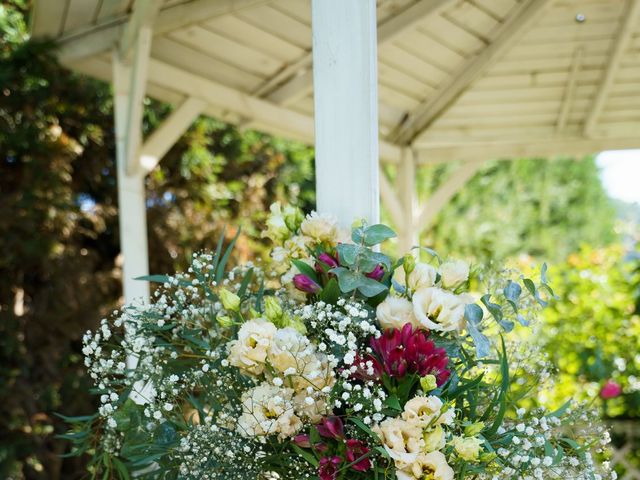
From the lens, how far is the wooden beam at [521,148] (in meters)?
4.70

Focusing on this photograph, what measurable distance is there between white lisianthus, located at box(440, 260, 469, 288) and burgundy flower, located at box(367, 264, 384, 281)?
0.37ft

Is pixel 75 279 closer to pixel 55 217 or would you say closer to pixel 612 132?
pixel 55 217

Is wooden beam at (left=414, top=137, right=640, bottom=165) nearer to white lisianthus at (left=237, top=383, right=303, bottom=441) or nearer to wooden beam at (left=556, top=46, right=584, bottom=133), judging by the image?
wooden beam at (left=556, top=46, right=584, bottom=133)

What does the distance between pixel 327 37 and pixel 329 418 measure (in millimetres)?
736

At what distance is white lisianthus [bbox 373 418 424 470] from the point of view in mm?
1285

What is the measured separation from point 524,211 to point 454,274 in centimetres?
742

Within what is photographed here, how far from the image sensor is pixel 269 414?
1370 millimetres

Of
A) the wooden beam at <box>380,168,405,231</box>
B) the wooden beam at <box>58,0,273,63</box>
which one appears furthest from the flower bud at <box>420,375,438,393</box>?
the wooden beam at <box>380,168,405,231</box>

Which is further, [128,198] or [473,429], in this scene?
[128,198]

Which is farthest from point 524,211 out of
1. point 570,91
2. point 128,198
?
point 128,198

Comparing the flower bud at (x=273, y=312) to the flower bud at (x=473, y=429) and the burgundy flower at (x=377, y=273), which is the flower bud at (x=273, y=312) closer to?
the burgundy flower at (x=377, y=273)

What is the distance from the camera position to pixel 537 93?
434cm

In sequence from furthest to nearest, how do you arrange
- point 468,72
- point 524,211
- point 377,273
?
point 524,211 → point 468,72 → point 377,273

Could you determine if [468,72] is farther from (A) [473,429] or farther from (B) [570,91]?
(A) [473,429]
